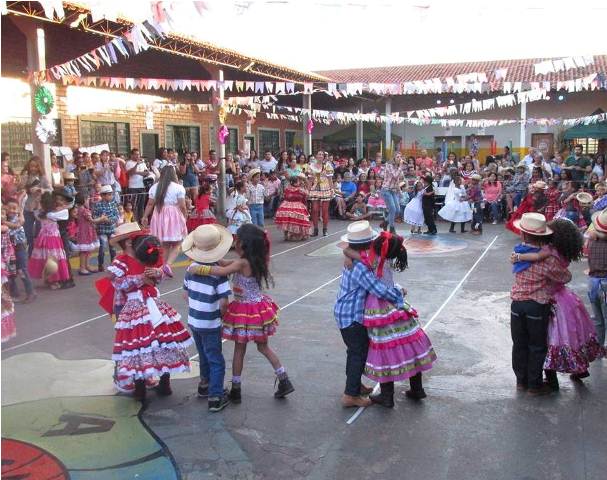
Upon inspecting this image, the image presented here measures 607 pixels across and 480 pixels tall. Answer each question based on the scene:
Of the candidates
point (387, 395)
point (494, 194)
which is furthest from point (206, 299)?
point (494, 194)

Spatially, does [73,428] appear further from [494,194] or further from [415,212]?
[494,194]

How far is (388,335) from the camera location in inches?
163

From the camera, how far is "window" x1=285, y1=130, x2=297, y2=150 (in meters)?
27.7

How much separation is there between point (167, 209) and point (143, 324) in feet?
15.7

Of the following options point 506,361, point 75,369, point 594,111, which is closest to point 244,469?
point 75,369

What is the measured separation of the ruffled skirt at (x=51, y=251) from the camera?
807 cm

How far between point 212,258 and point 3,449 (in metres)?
1.65

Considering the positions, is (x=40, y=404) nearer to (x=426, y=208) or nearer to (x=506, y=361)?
(x=506, y=361)

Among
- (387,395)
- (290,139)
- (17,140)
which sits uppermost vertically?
(290,139)

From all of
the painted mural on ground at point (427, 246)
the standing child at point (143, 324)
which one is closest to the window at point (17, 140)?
the painted mural on ground at point (427, 246)

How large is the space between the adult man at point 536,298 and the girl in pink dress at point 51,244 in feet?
19.1

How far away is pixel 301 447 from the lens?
3686mm

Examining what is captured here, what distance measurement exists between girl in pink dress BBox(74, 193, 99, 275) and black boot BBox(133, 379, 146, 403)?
5.00m

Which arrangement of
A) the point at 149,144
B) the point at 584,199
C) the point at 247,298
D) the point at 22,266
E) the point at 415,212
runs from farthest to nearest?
the point at 149,144 < the point at 415,212 < the point at 584,199 < the point at 22,266 < the point at 247,298
